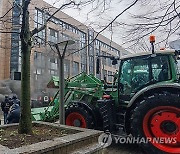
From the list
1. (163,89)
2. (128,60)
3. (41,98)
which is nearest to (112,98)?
(128,60)

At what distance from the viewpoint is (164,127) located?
163 inches

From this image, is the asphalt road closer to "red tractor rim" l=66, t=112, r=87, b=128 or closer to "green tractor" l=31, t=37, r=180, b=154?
"green tractor" l=31, t=37, r=180, b=154

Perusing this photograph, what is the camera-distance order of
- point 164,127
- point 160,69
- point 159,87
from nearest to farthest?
point 164,127 < point 159,87 < point 160,69

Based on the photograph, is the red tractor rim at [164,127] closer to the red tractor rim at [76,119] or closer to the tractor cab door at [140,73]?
the tractor cab door at [140,73]

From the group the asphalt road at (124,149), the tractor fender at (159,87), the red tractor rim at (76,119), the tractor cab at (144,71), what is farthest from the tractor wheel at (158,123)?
the red tractor rim at (76,119)

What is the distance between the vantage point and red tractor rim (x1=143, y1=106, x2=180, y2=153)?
13.1ft

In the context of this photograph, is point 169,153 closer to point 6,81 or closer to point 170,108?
point 170,108

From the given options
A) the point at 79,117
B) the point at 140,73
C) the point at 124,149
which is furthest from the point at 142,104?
the point at 79,117

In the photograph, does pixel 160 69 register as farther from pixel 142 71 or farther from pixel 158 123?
pixel 158 123

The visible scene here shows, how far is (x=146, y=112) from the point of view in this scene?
13.8ft

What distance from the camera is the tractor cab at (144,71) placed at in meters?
4.68

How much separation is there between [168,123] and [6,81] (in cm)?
1538

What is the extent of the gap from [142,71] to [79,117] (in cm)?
221

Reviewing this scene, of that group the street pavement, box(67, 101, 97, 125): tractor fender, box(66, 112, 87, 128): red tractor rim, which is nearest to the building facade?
box(67, 101, 97, 125): tractor fender
